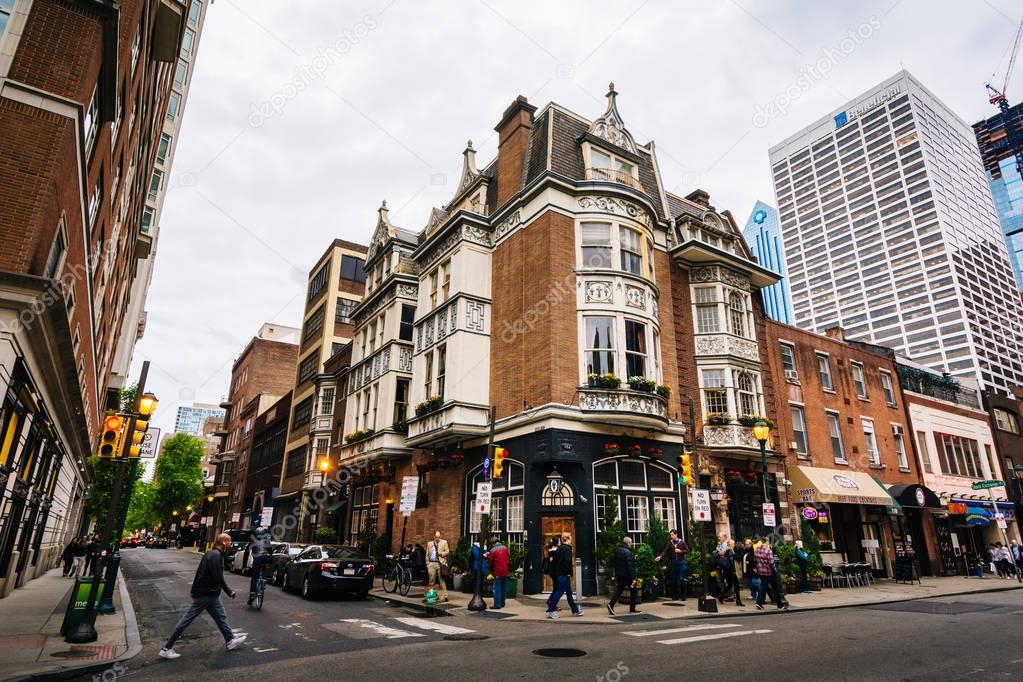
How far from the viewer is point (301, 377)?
1939 inches

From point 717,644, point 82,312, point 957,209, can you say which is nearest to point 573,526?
point 717,644

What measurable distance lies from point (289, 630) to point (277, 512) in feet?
127

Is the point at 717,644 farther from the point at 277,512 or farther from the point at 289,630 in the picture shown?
the point at 277,512

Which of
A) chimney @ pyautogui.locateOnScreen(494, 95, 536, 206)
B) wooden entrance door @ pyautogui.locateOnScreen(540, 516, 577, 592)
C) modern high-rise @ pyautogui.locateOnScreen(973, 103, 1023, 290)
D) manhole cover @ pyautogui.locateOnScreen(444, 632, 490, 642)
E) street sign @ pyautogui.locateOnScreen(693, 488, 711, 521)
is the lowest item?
manhole cover @ pyautogui.locateOnScreen(444, 632, 490, 642)

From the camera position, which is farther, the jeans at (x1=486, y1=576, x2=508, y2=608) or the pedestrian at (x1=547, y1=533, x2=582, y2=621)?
the jeans at (x1=486, y1=576, x2=508, y2=608)

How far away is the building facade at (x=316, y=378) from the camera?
127ft

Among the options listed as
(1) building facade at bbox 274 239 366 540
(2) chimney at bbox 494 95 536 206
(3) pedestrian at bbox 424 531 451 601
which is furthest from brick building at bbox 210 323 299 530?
(3) pedestrian at bbox 424 531 451 601

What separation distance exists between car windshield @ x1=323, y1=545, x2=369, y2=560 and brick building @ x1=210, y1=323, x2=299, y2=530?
145 feet

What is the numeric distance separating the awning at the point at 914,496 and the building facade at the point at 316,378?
31.4 m

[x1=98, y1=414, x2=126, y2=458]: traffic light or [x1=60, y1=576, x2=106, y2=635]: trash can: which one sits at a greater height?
[x1=98, y1=414, x2=126, y2=458]: traffic light

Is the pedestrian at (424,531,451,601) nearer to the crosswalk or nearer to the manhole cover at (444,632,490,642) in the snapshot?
the manhole cover at (444,632,490,642)

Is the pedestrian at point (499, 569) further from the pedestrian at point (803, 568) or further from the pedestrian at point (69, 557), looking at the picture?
the pedestrian at point (69, 557)

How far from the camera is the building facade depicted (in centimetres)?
3884

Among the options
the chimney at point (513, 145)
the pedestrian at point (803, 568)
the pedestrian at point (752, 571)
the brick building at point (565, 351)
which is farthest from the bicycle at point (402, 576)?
the chimney at point (513, 145)
